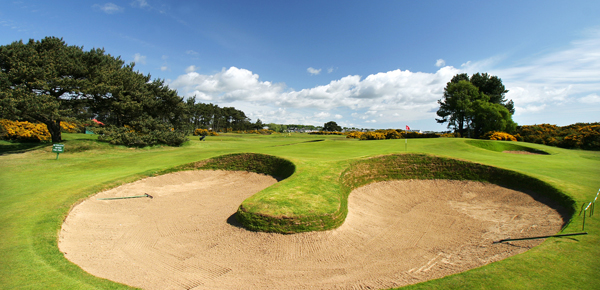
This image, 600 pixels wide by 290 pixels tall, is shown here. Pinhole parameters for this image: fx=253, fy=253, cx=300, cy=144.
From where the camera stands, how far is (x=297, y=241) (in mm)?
7160

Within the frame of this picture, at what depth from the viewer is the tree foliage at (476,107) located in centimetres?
4603

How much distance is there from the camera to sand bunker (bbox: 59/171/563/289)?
5777 millimetres

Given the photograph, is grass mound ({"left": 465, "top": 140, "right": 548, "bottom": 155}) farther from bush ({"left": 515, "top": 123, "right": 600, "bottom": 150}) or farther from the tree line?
the tree line

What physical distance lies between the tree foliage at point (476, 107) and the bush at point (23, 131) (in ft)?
215

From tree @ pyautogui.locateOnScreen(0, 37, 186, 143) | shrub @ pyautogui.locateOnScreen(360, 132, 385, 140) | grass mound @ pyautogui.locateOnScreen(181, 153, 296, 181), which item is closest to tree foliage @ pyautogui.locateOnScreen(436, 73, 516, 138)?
shrub @ pyautogui.locateOnScreen(360, 132, 385, 140)

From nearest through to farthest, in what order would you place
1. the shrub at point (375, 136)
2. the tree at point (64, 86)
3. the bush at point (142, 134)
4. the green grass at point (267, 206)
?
1. the green grass at point (267, 206)
2. the tree at point (64, 86)
3. the bush at point (142, 134)
4. the shrub at point (375, 136)

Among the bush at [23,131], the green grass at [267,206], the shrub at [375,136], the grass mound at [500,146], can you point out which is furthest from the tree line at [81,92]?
the grass mound at [500,146]

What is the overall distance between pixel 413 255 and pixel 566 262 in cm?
293

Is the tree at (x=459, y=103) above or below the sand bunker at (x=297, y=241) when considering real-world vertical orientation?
above

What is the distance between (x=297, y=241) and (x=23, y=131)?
4014cm

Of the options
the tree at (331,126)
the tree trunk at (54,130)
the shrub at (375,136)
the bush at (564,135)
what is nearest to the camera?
the tree trunk at (54,130)

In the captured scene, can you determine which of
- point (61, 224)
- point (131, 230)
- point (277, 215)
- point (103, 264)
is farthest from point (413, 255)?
point (61, 224)

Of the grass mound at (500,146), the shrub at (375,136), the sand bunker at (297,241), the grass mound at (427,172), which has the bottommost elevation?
the sand bunker at (297,241)

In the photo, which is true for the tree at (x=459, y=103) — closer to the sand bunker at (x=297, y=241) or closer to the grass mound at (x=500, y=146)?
the grass mound at (x=500, y=146)
